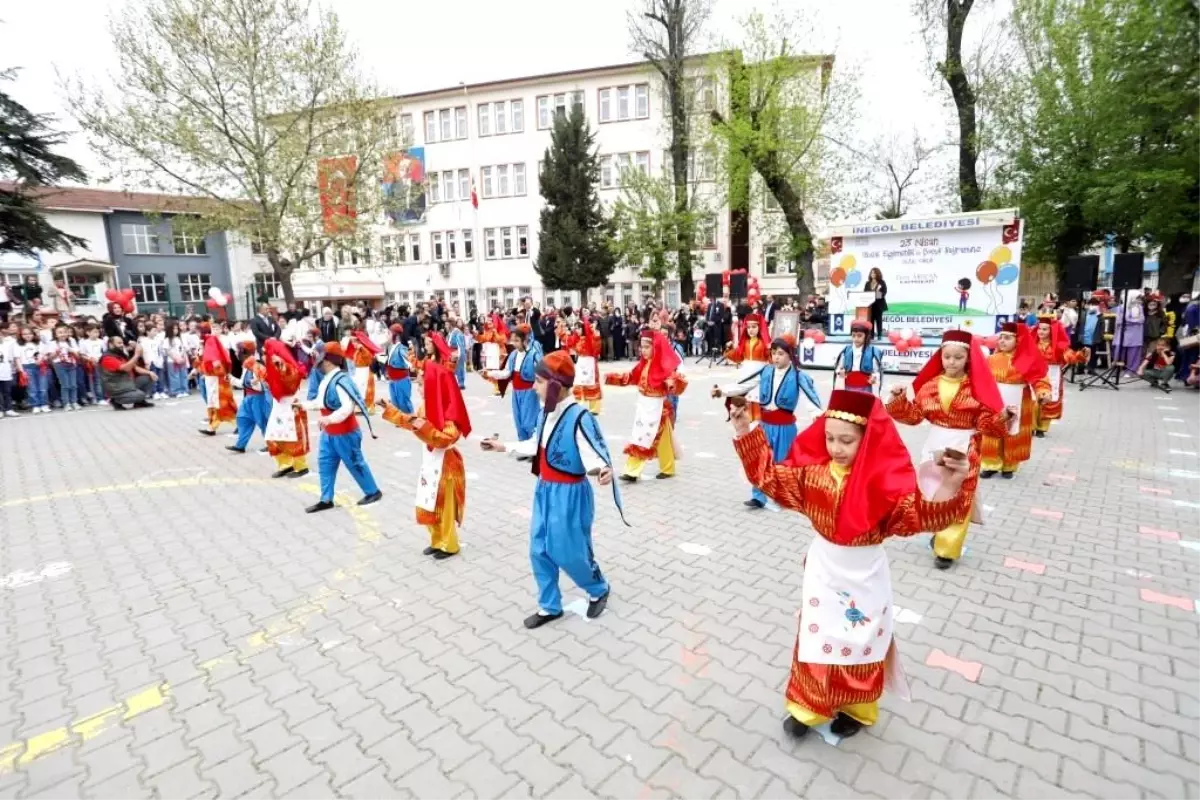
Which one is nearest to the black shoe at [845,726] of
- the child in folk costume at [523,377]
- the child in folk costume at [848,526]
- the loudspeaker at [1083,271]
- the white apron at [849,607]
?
the child in folk costume at [848,526]

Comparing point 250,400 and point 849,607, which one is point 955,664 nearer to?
point 849,607

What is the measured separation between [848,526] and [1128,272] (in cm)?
1627

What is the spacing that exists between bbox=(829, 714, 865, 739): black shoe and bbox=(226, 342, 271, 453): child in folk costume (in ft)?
28.0

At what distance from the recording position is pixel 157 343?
629 inches

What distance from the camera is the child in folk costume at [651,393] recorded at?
24.6 ft

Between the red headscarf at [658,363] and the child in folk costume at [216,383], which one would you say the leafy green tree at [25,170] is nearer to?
the child in folk costume at [216,383]

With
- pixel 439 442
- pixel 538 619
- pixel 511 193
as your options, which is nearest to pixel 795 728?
pixel 538 619

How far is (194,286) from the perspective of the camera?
42.7m

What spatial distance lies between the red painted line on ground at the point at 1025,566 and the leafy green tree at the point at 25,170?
91.8ft

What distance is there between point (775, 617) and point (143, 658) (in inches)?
172

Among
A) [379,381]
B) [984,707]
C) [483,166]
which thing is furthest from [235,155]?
[984,707]

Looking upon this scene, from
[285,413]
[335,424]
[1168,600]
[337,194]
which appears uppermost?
[337,194]

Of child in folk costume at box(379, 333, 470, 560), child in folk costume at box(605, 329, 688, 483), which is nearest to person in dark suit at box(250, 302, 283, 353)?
child in folk costume at box(605, 329, 688, 483)

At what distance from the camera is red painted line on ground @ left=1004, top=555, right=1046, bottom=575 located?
16.7ft
